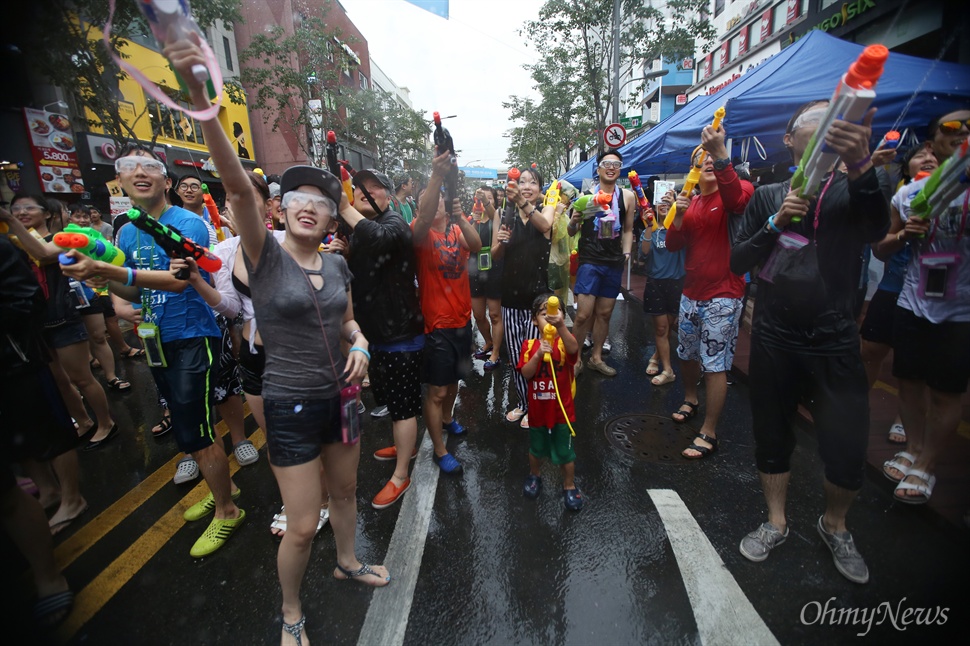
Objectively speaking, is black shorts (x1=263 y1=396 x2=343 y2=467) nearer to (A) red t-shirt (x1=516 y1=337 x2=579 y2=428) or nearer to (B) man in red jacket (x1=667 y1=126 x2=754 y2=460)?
(A) red t-shirt (x1=516 y1=337 x2=579 y2=428)

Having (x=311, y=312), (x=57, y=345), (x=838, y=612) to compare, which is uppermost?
(x=311, y=312)

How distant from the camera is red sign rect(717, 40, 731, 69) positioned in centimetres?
2527

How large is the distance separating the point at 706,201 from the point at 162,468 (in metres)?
4.67

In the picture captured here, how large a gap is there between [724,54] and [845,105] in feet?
102

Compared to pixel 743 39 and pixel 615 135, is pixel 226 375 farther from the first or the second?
pixel 743 39

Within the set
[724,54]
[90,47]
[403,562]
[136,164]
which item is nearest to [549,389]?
[403,562]

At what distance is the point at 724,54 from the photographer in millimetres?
26047

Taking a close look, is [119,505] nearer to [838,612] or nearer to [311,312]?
[311,312]

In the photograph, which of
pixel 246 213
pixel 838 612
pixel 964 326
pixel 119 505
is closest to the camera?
pixel 246 213

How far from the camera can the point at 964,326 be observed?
2.45 meters

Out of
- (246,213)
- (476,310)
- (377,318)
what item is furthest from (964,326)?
(476,310)

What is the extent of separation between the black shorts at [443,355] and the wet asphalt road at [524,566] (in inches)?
29.1

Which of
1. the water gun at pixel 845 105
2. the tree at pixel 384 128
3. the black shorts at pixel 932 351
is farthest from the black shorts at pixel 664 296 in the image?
the tree at pixel 384 128

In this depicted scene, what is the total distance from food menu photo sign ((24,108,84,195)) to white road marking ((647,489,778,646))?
991 centimetres
